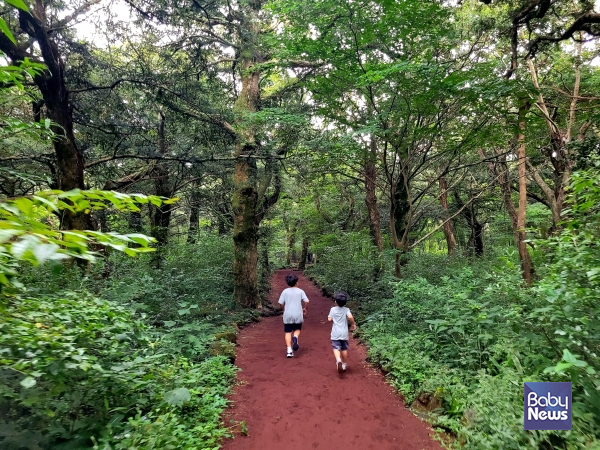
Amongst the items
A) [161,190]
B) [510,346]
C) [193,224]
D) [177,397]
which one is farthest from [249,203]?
[510,346]

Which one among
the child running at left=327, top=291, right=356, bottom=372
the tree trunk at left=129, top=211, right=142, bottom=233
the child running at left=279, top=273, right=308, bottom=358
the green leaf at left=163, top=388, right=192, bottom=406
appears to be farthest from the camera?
the tree trunk at left=129, top=211, right=142, bottom=233

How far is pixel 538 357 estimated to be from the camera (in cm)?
330

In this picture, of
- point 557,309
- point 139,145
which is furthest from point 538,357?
point 139,145

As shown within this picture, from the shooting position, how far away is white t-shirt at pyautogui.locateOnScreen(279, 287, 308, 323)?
658 centimetres

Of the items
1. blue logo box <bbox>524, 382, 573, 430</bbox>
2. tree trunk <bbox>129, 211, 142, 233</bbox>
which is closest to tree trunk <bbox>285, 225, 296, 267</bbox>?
tree trunk <bbox>129, 211, 142, 233</bbox>

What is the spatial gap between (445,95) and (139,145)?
7734mm

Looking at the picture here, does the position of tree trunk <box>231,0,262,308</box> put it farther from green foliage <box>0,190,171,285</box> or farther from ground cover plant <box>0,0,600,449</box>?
green foliage <box>0,190,171,285</box>

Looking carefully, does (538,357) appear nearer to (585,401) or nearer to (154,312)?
(585,401)

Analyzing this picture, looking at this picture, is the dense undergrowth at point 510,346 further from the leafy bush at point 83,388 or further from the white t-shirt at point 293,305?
Result: the leafy bush at point 83,388

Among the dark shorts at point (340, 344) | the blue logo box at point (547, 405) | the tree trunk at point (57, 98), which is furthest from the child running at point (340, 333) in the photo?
the tree trunk at point (57, 98)

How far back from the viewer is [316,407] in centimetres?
445

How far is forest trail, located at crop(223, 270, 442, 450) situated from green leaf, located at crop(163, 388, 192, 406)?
2.50 feet

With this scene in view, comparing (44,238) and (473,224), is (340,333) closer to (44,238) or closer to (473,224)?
(44,238)

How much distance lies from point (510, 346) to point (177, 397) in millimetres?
4083
